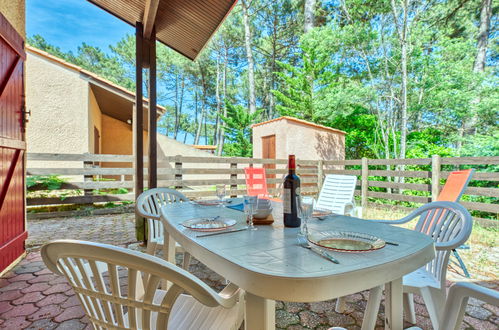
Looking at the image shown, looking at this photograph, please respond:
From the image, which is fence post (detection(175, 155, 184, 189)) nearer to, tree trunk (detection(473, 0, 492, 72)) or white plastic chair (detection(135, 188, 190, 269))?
white plastic chair (detection(135, 188, 190, 269))

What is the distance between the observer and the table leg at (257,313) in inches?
31.1

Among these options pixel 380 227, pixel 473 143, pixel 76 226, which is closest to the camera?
pixel 380 227

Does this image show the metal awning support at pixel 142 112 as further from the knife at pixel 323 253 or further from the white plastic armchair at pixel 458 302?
the white plastic armchair at pixel 458 302

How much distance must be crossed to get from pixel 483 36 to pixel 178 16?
11.4m

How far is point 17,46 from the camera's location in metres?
2.75

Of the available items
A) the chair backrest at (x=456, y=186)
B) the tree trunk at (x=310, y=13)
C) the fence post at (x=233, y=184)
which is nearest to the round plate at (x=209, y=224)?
the chair backrest at (x=456, y=186)

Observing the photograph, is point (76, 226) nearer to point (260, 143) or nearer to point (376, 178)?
point (260, 143)

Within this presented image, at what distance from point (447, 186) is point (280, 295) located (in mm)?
3522

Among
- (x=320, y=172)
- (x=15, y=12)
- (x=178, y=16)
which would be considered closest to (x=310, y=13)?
(x=320, y=172)

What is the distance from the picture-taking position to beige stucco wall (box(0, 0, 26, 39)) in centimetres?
254

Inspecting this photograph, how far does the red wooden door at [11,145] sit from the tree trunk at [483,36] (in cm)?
1251

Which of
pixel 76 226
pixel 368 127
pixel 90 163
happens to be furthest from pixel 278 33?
pixel 76 226

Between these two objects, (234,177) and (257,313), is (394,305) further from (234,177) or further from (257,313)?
(234,177)

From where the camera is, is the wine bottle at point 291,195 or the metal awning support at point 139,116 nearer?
the wine bottle at point 291,195
